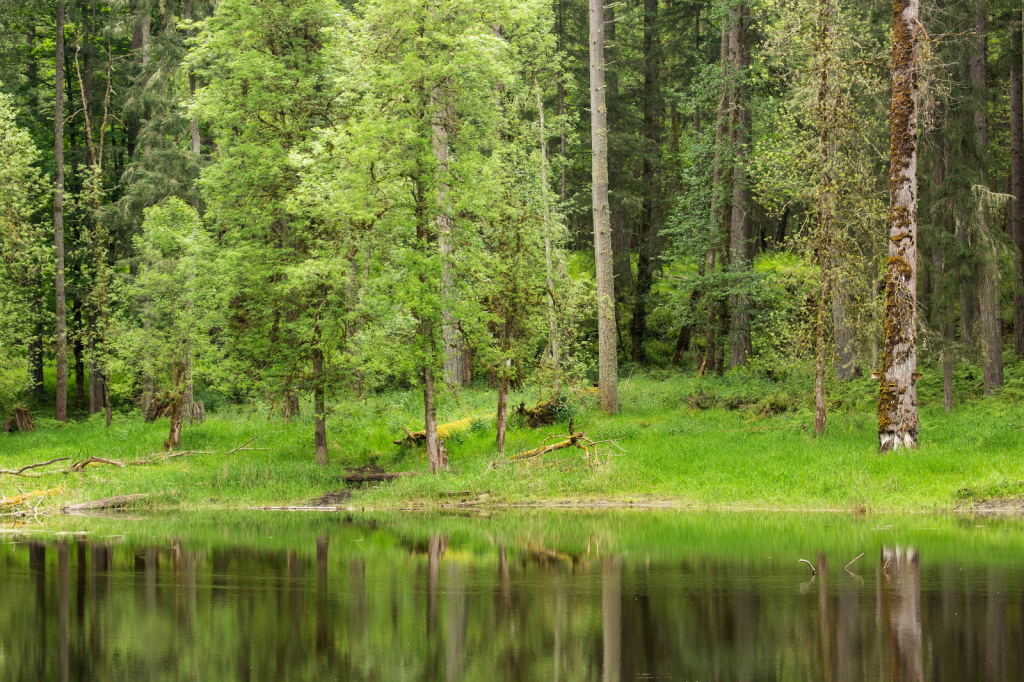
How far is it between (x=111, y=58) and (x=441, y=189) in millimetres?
23508

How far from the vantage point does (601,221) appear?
1015 inches

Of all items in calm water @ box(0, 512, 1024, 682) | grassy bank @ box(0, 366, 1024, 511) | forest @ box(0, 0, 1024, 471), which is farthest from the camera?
forest @ box(0, 0, 1024, 471)

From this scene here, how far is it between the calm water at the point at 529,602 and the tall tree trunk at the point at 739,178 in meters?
15.0

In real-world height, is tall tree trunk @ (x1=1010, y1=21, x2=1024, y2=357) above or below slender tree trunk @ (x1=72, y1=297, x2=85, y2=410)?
above

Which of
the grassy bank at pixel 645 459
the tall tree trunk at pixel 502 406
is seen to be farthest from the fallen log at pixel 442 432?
the tall tree trunk at pixel 502 406

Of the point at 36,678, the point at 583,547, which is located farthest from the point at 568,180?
the point at 36,678

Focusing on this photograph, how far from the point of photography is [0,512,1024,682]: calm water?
8.40 metres

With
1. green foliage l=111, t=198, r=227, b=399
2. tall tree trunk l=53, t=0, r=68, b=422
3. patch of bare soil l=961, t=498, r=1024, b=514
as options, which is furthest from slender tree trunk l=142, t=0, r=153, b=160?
patch of bare soil l=961, t=498, r=1024, b=514

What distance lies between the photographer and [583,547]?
48.1 ft

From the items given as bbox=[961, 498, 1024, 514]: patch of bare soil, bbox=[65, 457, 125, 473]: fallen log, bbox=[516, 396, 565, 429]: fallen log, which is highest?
bbox=[516, 396, 565, 429]: fallen log

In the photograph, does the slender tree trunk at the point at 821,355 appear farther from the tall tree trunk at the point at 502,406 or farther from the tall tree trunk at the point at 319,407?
the tall tree trunk at the point at 319,407

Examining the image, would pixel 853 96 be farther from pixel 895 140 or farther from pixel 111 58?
pixel 111 58

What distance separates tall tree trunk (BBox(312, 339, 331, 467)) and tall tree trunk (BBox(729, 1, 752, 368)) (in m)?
13.3

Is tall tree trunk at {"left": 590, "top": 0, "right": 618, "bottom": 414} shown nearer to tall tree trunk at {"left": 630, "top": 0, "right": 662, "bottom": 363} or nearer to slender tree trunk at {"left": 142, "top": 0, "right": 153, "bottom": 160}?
tall tree trunk at {"left": 630, "top": 0, "right": 662, "bottom": 363}
